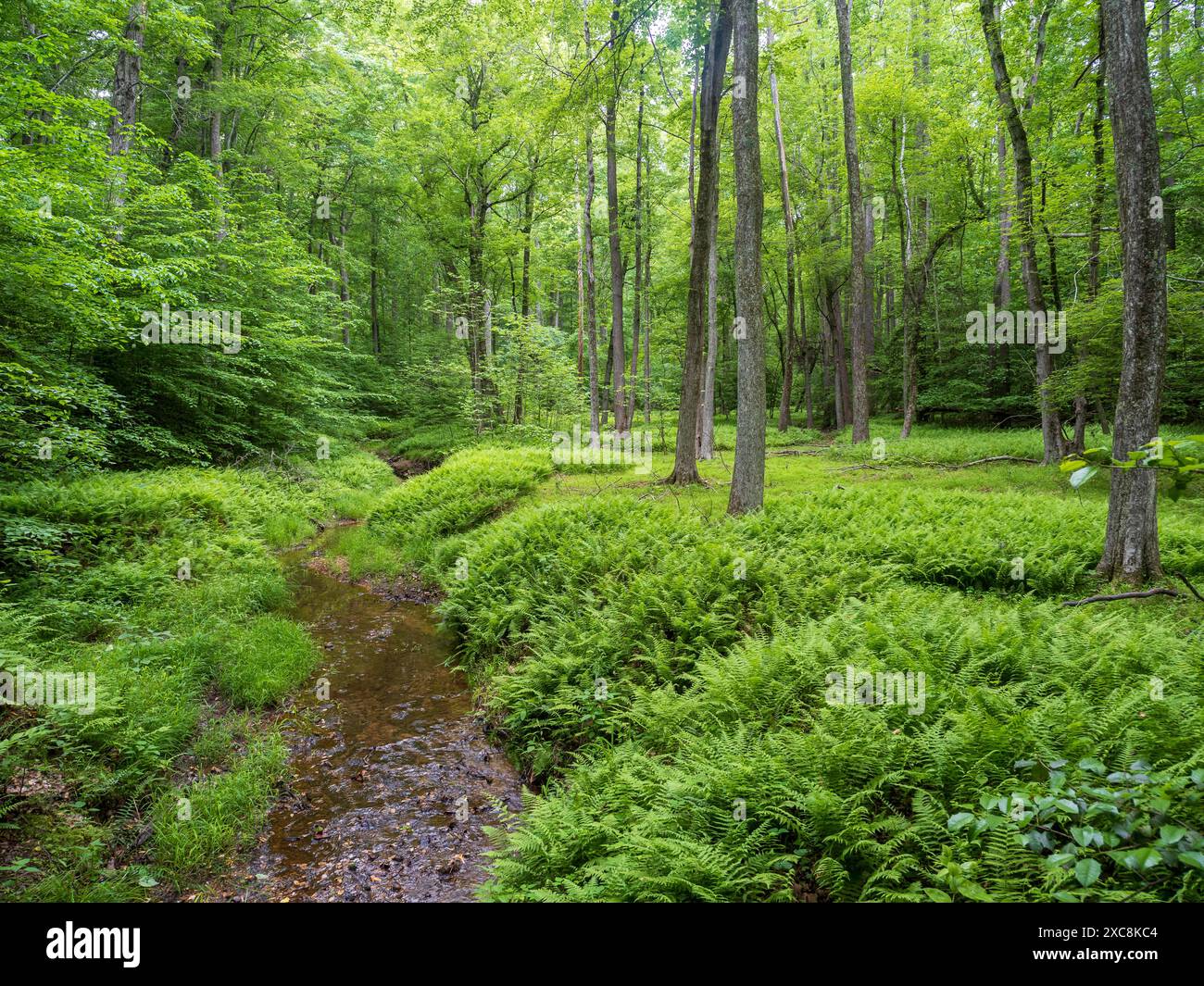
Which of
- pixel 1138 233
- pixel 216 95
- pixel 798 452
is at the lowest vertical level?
pixel 798 452

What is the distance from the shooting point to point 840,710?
4039mm

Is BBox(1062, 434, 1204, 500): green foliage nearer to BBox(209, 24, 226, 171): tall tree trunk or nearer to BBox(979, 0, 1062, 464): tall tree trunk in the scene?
BBox(979, 0, 1062, 464): tall tree trunk

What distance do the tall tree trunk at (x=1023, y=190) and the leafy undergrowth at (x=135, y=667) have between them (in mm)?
15308

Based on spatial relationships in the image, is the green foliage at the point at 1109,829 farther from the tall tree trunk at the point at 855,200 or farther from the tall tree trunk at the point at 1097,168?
the tall tree trunk at the point at 855,200

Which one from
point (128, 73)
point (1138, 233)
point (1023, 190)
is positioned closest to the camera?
point (1138, 233)

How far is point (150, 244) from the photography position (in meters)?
11.6

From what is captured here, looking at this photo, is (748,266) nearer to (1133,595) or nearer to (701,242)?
(701,242)

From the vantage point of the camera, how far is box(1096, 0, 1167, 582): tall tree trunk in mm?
6168

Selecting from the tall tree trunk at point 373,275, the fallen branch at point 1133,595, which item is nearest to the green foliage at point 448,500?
the fallen branch at point 1133,595

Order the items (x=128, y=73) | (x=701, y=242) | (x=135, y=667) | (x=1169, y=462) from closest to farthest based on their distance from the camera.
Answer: (x=1169, y=462), (x=135, y=667), (x=701, y=242), (x=128, y=73)

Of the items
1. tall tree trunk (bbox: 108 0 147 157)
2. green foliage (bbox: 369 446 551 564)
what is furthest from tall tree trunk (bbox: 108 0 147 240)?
green foliage (bbox: 369 446 551 564)

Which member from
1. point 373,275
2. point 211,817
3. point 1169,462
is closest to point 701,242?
point 1169,462

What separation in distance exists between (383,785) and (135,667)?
3015 millimetres

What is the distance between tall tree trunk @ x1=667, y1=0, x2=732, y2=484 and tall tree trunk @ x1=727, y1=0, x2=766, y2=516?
9.82 ft
